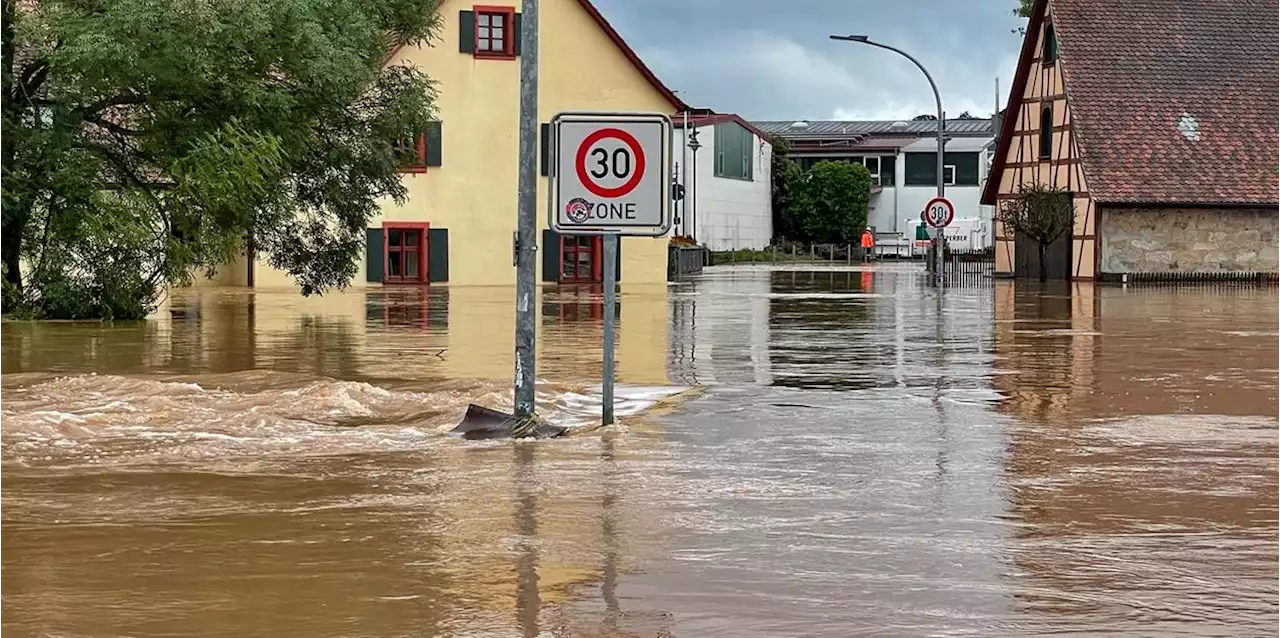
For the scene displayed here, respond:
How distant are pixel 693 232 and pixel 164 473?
7461cm

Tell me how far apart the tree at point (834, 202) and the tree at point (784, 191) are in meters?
0.63

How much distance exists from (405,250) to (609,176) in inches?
1601

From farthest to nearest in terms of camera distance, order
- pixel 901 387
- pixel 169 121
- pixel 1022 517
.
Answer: pixel 169 121 → pixel 901 387 → pixel 1022 517

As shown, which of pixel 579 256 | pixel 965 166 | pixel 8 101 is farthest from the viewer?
pixel 965 166

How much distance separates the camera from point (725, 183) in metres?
89.0

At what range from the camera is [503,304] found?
36781mm

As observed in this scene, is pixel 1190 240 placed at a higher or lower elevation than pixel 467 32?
lower

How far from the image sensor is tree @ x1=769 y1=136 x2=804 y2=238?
327 ft

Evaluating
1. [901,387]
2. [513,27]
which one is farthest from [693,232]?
[901,387]

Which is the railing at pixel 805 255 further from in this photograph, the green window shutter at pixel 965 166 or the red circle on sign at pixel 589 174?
the red circle on sign at pixel 589 174

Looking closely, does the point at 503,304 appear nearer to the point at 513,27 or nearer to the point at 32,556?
the point at 513,27

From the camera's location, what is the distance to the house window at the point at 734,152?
87.9 metres

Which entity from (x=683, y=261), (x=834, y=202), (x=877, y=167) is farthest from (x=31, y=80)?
(x=877, y=167)

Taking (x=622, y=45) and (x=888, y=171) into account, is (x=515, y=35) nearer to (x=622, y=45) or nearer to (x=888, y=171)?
(x=622, y=45)
